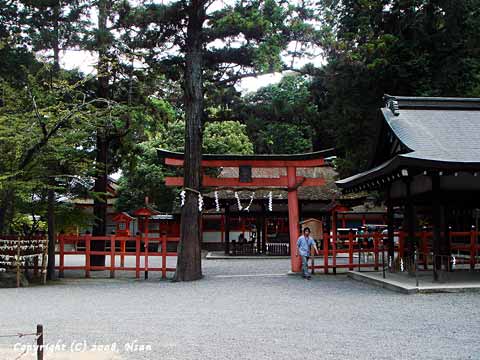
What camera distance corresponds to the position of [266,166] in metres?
16.7

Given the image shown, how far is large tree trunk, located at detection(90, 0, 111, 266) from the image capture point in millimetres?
15781

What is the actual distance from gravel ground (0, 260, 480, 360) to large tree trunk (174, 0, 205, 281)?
5.27ft

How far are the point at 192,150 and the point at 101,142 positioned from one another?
4.25 m

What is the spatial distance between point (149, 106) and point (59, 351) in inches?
508

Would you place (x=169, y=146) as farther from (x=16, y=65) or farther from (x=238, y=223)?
(x=16, y=65)

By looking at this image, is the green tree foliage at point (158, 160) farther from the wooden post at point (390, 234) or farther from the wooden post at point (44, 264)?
the wooden post at point (390, 234)

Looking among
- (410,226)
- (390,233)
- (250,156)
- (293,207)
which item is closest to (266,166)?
(250,156)

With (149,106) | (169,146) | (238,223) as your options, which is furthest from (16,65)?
(238,223)

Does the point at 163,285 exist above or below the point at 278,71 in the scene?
below

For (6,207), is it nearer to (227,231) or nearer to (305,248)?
(305,248)

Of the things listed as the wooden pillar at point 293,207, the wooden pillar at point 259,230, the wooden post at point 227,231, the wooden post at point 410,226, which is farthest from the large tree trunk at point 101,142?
the wooden pillar at point 259,230

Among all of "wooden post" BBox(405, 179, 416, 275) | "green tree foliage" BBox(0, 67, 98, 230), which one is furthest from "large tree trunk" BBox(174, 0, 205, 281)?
"wooden post" BBox(405, 179, 416, 275)

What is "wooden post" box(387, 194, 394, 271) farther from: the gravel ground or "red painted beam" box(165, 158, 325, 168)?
"red painted beam" box(165, 158, 325, 168)

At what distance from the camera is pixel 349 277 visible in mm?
15750
